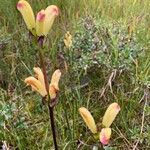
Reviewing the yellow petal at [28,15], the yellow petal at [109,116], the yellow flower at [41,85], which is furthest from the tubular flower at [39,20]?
the yellow petal at [109,116]

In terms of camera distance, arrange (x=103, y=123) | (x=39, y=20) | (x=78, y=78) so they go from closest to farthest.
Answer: (x=39, y=20), (x=103, y=123), (x=78, y=78)

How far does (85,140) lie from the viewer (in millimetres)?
1677

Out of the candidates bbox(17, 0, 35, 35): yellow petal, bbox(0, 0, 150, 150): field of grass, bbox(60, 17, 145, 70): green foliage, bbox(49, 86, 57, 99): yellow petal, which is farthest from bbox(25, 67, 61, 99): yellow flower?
bbox(60, 17, 145, 70): green foliage

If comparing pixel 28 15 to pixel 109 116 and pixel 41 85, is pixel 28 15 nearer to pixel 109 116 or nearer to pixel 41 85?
pixel 41 85

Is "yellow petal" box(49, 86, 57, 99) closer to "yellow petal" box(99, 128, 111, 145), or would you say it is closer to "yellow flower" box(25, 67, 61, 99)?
"yellow flower" box(25, 67, 61, 99)

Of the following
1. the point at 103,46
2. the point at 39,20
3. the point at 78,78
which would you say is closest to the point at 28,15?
the point at 39,20

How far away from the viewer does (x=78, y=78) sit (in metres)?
1.84

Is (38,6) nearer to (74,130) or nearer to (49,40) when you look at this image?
(49,40)

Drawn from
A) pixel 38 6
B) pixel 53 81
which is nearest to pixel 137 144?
pixel 53 81

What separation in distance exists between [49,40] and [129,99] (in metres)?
0.66

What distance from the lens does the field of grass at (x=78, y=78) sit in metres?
1.68

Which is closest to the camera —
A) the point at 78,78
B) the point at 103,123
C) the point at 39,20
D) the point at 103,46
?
the point at 39,20

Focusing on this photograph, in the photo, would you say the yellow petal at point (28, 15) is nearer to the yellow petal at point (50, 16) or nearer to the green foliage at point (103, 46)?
the yellow petal at point (50, 16)

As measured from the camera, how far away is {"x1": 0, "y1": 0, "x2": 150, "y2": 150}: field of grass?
1.68 meters
